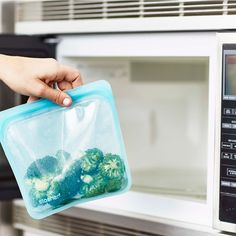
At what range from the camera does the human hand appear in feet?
3.66

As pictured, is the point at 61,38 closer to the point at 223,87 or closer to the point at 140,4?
the point at 140,4

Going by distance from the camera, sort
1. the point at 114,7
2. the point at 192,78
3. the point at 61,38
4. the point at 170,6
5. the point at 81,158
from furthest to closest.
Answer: the point at 192,78, the point at 61,38, the point at 114,7, the point at 170,6, the point at 81,158

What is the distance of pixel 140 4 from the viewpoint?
131 centimetres

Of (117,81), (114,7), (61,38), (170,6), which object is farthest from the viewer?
(117,81)

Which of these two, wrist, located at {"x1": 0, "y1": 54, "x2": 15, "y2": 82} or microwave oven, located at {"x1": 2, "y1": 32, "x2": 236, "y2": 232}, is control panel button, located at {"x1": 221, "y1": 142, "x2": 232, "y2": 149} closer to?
microwave oven, located at {"x1": 2, "y1": 32, "x2": 236, "y2": 232}

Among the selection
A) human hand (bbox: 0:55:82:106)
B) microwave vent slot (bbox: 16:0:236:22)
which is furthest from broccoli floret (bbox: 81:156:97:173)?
microwave vent slot (bbox: 16:0:236:22)

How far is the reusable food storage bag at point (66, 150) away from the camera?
1115 millimetres

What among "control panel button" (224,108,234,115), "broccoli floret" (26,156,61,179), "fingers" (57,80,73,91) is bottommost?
"broccoli floret" (26,156,61,179)

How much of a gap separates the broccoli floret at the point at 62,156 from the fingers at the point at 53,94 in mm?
97

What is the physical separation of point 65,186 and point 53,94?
0.18 metres

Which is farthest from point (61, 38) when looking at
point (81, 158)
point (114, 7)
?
point (81, 158)

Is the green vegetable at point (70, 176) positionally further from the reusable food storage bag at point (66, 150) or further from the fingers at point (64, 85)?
the fingers at point (64, 85)

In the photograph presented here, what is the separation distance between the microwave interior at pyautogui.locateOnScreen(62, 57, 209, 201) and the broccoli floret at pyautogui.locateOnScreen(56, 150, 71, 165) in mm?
607

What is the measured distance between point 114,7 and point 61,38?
8.3 inches
